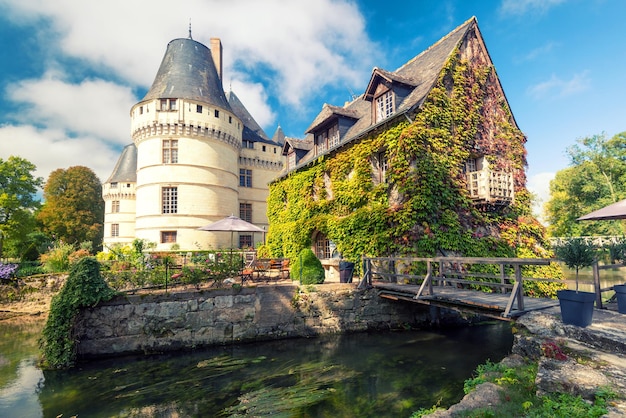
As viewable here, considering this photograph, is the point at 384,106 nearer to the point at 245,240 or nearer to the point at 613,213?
the point at 613,213

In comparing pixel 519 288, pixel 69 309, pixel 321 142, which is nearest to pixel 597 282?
pixel 519 288

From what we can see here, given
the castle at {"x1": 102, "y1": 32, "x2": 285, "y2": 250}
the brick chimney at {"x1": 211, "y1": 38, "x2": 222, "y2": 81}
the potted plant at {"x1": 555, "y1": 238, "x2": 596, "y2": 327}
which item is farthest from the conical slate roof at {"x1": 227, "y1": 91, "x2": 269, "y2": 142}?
the potted plant at {"x1": 555, "y1": 238, "x2": 596, "y2": 327}

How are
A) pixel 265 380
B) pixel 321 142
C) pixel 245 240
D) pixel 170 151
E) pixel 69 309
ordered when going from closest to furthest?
1. pixel 265 380
2. pixel 69 309
3. pixel 321 142
4. pixel 170 151
5. pixel 245 240

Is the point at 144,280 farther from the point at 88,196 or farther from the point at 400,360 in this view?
the point at 88,196

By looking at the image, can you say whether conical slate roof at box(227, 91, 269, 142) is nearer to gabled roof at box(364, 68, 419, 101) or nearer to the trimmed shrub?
gabled roof at box(364, 68, 419, 101)

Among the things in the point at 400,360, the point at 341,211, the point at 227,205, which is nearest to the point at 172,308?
the point at 400,360

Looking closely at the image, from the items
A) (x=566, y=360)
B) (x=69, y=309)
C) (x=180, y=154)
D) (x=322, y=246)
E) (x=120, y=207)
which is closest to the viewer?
(x=566, y=360)

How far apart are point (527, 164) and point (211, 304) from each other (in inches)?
670

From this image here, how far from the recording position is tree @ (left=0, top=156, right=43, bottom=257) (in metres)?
24.2

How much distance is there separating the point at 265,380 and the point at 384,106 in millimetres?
12333

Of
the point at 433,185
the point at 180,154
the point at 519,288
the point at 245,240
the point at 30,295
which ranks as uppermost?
the point at 180,154

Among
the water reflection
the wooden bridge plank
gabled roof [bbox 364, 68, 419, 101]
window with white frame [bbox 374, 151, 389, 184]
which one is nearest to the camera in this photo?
the water reflection

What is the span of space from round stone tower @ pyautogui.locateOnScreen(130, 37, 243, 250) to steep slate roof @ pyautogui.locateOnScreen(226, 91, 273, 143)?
243 inches

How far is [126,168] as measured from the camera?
32750mm
